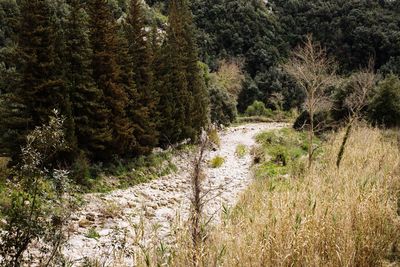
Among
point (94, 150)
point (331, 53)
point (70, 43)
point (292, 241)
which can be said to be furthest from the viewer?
point (331, 53)

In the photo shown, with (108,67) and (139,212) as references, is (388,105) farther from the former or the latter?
(139,212)

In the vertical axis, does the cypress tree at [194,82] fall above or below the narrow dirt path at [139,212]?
above

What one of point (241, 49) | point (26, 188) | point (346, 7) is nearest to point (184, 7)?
point (26, 188)

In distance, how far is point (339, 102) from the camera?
26078 millimetres

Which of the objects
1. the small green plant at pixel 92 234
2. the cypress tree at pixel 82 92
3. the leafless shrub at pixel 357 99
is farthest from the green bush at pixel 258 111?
the small green plant at pixel 92 234

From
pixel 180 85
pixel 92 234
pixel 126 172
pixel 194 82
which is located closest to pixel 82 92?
pixel 126 172

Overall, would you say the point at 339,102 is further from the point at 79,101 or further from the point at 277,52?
the point at 277,52

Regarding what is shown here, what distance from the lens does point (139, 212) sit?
10.4 metres

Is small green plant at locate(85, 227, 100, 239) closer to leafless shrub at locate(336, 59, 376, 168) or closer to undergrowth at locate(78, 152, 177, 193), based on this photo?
undergrowth at locate(78, 152, 177, 193)

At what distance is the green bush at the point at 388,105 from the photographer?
71.4 feet

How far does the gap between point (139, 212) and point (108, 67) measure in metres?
7.90

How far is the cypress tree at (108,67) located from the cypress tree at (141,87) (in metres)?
1.50

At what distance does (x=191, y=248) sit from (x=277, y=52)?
70.8 m

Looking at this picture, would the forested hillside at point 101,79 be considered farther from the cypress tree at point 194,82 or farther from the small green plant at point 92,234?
the small green plant at point 92,234
